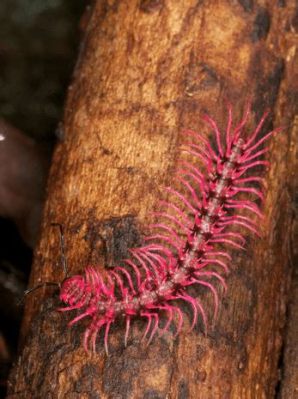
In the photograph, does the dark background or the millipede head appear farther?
the dark background

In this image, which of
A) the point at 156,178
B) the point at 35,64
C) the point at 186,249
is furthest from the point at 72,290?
the point at 35,64

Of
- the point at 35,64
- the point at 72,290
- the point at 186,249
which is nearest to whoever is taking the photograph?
the point at 72,290

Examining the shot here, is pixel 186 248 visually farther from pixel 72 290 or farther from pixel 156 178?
pixel 72 290

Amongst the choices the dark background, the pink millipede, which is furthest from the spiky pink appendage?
the dark background

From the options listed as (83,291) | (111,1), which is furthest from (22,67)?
(83,291)

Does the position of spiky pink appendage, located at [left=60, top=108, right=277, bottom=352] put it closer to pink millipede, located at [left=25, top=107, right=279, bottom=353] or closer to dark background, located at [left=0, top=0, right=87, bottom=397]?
pink millipede, located at [left=25, top=107, right=279, bottom=353]

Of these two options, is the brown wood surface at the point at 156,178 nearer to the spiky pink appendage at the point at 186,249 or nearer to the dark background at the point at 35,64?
the spiky pink appendage at the point at 186,249
